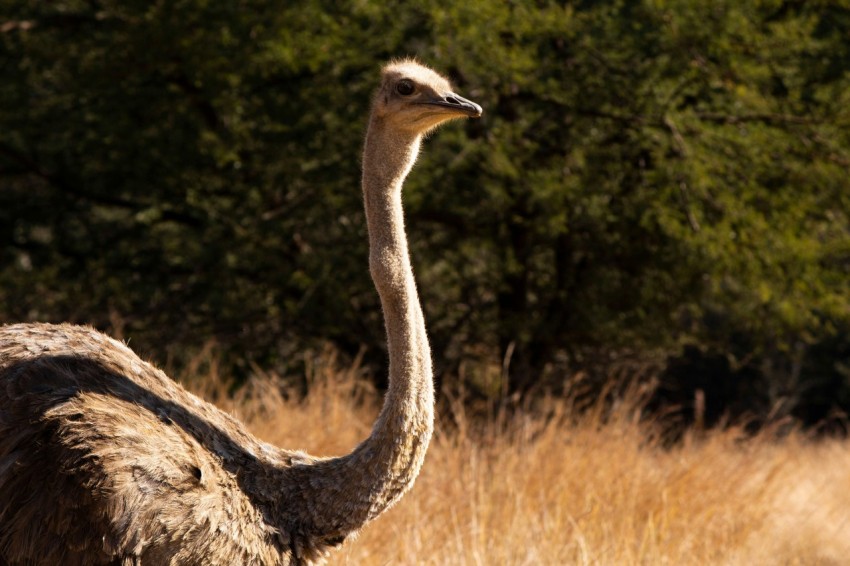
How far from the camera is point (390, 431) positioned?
3.67 metres

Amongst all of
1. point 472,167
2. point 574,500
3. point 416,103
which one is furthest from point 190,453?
point 472,167

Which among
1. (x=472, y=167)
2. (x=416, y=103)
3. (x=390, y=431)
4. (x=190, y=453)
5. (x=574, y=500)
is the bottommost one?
(x=472, y=167)

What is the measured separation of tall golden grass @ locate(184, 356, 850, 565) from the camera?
5.17 m

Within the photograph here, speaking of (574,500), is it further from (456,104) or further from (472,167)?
(472,167)

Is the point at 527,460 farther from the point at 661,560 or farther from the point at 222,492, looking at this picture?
the point at 222,492

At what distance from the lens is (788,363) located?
19.5 m

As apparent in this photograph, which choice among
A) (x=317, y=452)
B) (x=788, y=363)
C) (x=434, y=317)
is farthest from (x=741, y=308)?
(x=788, y=363)

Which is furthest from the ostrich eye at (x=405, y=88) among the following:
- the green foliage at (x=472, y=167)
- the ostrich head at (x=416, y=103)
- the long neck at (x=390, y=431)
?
the green foliage at (x=472, y=167)

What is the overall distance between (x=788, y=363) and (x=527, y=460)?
14187 mm

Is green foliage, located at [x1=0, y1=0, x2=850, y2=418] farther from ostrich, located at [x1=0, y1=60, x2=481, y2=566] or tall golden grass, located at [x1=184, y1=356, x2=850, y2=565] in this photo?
ostrich, located at [x1=0, y1=60, x2=481, y2=566]

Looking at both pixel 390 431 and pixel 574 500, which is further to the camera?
pixel 574 500

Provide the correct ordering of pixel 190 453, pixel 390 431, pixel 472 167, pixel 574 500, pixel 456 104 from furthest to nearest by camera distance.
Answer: pixel 472 167 < pixel 574 500 < pixel 456 104 < pixel 390 431 < pixel 190 453

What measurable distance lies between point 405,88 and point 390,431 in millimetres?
1094

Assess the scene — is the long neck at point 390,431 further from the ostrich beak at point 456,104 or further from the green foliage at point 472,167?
the green foliage at point 472,167
